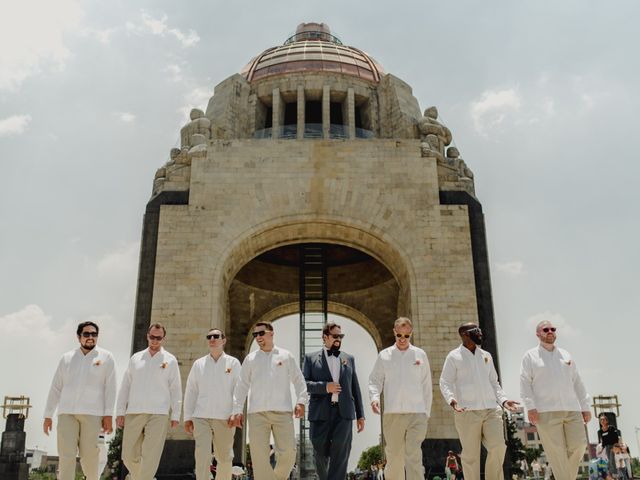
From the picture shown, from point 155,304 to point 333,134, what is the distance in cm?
896

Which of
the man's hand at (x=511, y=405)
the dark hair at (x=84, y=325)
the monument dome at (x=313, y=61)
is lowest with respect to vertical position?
the man's hand at (x=511, y=405)

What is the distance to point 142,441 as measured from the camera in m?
7.02

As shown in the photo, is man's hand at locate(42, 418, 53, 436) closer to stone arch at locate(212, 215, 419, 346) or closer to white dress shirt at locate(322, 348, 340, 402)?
white dress shirt at locate(322, 348, 340, 402)

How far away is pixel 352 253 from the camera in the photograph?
23.4 metres

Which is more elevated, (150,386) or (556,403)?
(150,386)

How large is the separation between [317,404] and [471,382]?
1730mm

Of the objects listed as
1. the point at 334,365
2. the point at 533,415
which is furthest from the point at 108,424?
the point at 533,415

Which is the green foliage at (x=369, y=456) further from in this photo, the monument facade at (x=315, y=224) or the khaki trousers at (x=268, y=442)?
the khaki trousers at (x=268, y=442)

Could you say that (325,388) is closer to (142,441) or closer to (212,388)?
(212,388)

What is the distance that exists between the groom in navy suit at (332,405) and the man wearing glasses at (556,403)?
195cm

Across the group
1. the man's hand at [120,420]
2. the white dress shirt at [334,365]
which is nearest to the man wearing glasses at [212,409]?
the man's hand at [120,420]

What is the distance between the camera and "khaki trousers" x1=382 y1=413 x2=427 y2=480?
681 centimetres

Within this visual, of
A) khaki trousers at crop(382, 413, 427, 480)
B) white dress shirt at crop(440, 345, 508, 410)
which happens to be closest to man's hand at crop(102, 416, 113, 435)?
khaki trousers at crop(382, 413, 427, 480)

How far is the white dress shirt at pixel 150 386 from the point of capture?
695cm
